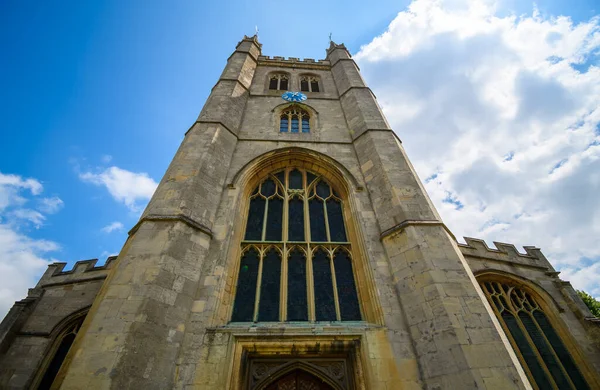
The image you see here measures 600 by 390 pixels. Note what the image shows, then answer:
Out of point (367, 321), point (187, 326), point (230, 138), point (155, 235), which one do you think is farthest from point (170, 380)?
point (230, 138)

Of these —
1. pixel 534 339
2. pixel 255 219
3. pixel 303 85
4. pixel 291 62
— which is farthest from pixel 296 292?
pixel 291 62

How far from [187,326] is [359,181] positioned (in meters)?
5.08

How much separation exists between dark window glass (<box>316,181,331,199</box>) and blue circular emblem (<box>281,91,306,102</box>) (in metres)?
4.90

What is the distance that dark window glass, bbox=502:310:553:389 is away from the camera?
634 centimetres

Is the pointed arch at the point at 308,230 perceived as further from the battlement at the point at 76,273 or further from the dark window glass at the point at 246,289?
the battlement at the point at 76,273

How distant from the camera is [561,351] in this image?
6969 mm

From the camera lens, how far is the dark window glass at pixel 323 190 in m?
7.88

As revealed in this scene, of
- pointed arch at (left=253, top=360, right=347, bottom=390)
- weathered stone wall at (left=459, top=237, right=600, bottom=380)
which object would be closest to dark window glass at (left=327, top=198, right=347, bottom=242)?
pointed arch at (left=253, top=360, right=347, bottom=390)

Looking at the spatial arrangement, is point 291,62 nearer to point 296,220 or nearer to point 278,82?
point 278,82

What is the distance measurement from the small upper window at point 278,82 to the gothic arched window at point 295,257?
22.9ft

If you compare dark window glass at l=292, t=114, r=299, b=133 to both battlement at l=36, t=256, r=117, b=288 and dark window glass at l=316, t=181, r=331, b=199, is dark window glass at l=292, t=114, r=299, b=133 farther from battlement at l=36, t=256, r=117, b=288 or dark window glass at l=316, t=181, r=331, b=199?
battlement at l=36, t=256, r=117, b=288

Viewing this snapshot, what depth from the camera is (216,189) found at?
272 inches

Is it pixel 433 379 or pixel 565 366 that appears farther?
pixel 565 366

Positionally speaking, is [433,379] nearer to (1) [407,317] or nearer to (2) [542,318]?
(1) [407,317]
